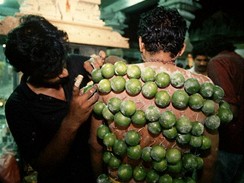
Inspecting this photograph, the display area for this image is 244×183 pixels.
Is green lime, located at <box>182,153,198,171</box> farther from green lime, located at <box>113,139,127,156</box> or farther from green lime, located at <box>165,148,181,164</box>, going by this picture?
green lime, located at <box>113,139,127,156</box>

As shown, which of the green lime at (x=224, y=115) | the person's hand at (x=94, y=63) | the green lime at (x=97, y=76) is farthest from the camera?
the person's hand at (x=94, y=63)

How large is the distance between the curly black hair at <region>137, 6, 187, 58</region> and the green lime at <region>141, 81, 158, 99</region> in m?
0.43

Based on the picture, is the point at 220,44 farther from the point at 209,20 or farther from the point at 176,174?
the point at 209,20

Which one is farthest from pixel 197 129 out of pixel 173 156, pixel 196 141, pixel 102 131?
pixel 102 131

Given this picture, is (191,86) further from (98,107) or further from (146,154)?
(98,107)

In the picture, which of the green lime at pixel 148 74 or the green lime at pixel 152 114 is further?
the green lime at pixel 148 74

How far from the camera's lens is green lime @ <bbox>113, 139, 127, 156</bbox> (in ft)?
8.27

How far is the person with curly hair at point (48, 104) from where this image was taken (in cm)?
297

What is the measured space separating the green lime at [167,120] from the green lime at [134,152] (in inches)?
13.2

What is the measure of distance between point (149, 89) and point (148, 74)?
16 cm

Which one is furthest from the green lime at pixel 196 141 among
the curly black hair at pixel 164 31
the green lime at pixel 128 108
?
the curly black hair at pixel 164 31

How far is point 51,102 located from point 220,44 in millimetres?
3446

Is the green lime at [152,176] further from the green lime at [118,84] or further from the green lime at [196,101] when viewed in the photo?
the green lime at [118,84]

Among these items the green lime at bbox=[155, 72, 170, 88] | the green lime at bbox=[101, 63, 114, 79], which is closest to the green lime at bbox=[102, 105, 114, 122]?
the green lime at bbox=[101, 63, 114, 79]
